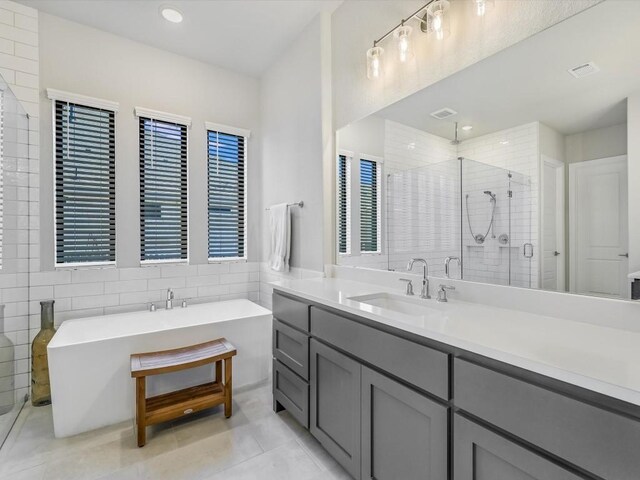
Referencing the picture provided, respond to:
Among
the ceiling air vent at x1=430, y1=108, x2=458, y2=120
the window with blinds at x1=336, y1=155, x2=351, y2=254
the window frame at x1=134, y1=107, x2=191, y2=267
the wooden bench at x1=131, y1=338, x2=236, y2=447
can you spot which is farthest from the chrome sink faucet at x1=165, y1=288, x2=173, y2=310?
the ceiling air vent at x1=430, y1=108, x2=458, y2=120

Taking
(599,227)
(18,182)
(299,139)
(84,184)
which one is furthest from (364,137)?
(18,182)

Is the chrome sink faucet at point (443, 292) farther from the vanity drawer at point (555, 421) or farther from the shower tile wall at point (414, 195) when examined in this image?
the vanity drawer at point (555, 421)

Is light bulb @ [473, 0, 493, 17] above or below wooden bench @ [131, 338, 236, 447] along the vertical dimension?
above

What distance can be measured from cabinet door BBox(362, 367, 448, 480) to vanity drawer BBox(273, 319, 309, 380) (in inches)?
20.9

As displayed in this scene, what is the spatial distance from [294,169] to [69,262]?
2.11 metres

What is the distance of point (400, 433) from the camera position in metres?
1.31

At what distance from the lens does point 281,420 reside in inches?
88.4

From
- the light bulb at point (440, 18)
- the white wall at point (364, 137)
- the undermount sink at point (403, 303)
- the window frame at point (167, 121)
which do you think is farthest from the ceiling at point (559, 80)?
the window frame at point (167, 121)

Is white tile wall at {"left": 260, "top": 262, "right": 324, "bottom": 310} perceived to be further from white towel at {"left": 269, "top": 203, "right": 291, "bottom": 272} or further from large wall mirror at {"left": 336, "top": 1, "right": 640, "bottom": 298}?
large wall mirror at {"left": 336, "top": 1, "right": 640, "bottom": 298}

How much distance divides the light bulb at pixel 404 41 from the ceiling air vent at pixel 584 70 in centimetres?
93

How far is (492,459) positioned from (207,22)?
3.42 metres

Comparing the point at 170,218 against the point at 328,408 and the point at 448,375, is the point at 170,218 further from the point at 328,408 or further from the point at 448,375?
the point at 448,375

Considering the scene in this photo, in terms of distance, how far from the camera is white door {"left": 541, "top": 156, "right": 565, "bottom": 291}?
1.34m

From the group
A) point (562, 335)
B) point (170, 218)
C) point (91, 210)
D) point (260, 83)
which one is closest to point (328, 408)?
point (562, 335)
